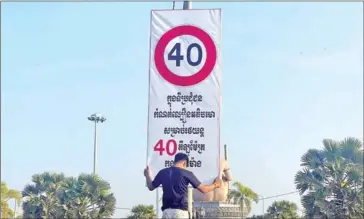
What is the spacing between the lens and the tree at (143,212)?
105 feet

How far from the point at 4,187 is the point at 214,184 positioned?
2909cm

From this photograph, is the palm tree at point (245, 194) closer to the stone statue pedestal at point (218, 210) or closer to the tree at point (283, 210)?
the tree at point (283, 210)

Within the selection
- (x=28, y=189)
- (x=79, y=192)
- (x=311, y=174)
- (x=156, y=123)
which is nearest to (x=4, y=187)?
(x=28, y=189)

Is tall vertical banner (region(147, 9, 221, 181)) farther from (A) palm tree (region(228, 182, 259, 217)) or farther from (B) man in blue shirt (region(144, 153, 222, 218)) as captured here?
(A) palm tree (region(228, 182, 259, 217))

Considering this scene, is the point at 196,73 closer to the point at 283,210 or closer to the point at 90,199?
the point at 90,199

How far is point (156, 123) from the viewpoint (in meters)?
5.62

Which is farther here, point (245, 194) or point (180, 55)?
point (245, 194)

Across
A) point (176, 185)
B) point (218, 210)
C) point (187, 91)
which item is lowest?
point (176, 185)

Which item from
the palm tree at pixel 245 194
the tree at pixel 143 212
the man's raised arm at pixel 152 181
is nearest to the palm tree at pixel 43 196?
the tree at pixel 143 212

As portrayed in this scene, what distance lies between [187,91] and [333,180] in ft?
65.0

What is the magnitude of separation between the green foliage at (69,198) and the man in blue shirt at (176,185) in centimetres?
2426

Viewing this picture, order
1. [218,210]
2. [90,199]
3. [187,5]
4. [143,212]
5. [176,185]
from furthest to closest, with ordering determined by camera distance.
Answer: [143,212]
[90,199]
[218,210]
[187,5]
[176,185]

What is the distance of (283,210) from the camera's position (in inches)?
1305

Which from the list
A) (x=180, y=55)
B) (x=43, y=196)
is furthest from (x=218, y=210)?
(x=43, y=196)
